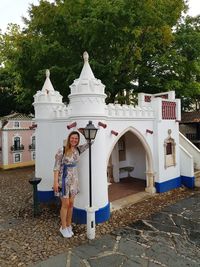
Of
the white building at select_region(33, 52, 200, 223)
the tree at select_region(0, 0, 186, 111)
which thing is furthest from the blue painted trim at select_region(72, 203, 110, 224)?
the tree at select_region(0, 0, 186, 111)

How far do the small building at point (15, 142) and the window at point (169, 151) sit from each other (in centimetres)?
1170

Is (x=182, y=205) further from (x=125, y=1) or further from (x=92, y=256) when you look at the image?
(x=125, y=1)

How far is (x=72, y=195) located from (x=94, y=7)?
9.56 metres

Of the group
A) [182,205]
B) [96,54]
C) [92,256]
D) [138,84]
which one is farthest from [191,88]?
[92,256]

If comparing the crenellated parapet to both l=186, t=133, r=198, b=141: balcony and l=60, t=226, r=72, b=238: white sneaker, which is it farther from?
l=186, t=133, r=198, b=141: balcony

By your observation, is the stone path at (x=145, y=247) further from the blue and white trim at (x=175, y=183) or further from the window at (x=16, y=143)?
the window at (x=16, y=143)

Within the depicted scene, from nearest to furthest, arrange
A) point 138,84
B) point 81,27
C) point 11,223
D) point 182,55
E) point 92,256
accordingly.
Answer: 1. point 92,256
2. point 11,223
3. point 81,27
4. point 182,55
5. point 138,84

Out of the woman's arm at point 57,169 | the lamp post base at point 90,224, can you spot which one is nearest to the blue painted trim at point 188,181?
the lamp post base at point 90,224

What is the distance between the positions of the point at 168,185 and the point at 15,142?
42.4ft

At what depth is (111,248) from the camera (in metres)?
5.96

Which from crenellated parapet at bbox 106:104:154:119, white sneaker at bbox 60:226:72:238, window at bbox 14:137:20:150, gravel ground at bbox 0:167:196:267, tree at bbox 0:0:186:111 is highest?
tree at bbox 0:0:186:111

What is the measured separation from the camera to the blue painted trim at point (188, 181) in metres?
11.2

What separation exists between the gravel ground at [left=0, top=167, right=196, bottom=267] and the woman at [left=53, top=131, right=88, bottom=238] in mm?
460

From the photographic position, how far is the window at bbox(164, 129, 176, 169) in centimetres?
1060
